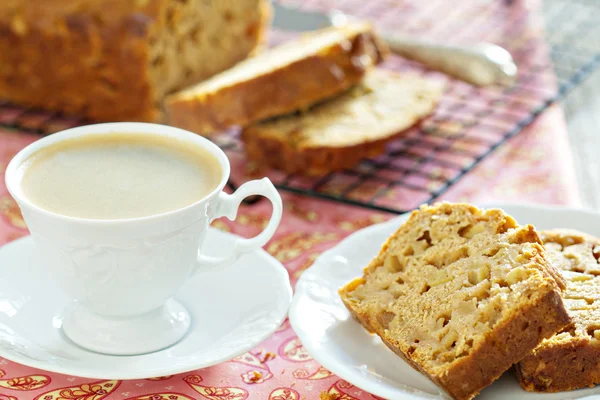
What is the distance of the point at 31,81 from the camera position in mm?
3203

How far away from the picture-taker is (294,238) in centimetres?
249

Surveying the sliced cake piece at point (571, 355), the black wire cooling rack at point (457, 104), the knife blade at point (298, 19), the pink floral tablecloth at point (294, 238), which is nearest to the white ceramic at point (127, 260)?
the pink floral tablecloth at point (294, 238)

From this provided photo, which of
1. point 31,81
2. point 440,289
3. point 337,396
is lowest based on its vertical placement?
point 31,81

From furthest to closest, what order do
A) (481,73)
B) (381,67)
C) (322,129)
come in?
(381,67) < (481,73) < (322,129)

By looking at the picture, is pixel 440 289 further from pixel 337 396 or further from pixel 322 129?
pixel 322 129

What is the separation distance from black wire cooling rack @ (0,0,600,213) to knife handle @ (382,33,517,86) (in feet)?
0.56

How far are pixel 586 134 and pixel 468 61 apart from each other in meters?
0.57

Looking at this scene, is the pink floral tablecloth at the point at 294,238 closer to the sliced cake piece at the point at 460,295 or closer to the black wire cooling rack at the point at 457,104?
the black wire cooling rack at the point at 457,104

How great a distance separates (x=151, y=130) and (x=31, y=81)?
141cm

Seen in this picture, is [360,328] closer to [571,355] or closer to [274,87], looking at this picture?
[571,355]

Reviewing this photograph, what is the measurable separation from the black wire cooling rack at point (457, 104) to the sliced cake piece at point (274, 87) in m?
0.18

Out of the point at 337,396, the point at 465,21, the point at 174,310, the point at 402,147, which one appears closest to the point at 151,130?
the point at 174,310

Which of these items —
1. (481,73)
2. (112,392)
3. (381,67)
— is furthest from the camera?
(381,67)

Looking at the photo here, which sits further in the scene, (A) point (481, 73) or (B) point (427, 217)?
(A) point (481, 73)
